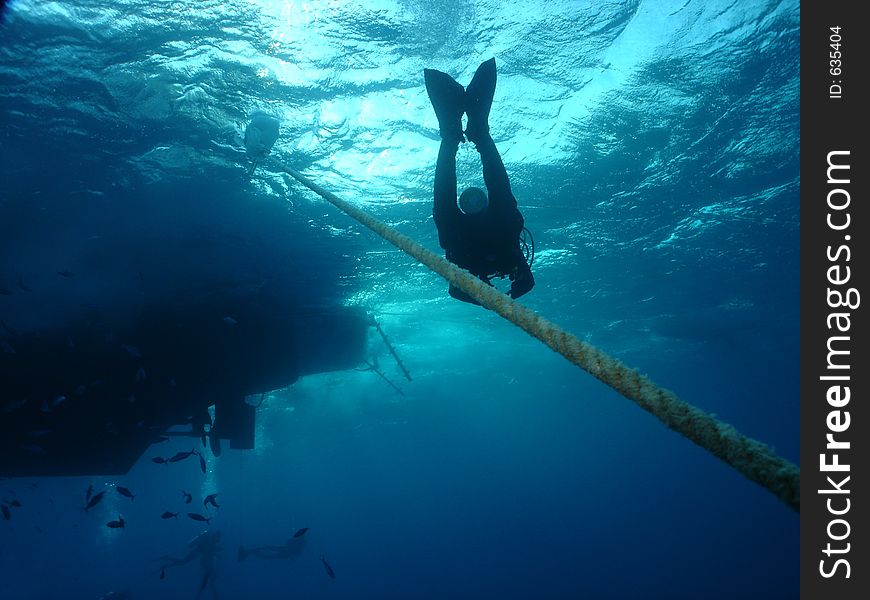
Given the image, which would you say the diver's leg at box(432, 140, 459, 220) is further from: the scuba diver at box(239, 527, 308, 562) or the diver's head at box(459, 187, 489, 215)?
the scuba diver at box(239, 527, 308, 562)

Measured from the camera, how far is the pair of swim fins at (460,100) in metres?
5.39

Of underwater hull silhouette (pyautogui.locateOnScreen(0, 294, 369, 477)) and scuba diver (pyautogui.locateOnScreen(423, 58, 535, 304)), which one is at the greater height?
scuba diver (pyautogui.locateOnScreen(423, 58, 535, 304))

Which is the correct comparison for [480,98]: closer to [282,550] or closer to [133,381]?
[133,381]

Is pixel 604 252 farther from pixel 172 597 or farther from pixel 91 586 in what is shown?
pixel 91 586

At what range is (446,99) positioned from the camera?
5.45m

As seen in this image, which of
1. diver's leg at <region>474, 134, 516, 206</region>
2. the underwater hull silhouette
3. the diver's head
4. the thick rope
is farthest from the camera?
the underwater hull silhouette

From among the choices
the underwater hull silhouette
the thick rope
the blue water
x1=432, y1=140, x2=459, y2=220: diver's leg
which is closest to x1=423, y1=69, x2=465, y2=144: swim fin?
x1=432, y1=140, x2=459, y2=220: diver's leg

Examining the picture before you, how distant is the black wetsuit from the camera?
5918 mm

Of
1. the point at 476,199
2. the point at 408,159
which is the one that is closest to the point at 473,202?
the point at 476,199

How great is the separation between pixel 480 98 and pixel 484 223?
5.68 feet

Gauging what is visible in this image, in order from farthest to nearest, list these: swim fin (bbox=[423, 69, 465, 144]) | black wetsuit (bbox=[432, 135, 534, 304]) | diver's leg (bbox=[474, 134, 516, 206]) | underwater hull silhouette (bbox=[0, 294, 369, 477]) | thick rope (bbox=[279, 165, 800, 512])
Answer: underwater hull silhouette (bbox=[0, 294, 369, 477]) → black wetsuit (bbox=[432, 135, 534, 304]) → diver's leg (bbox=[474, 134, 516, 206]) → swim fin (bbox=[423, 69, 465, 144]) → thick rope (bbox=[279, 165, 800, 512])

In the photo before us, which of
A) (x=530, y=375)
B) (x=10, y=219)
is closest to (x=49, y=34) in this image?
(x=10, y=219)

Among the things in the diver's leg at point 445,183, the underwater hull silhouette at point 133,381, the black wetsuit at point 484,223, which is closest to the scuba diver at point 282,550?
the underwater hull silhouette at point 133,381

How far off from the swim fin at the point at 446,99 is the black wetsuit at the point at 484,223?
0.25 m
